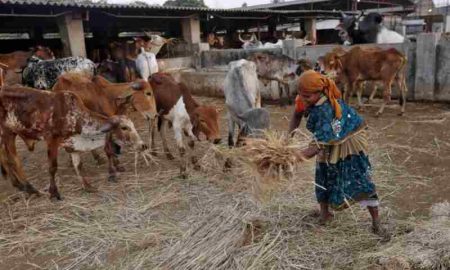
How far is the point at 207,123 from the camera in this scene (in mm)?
5133

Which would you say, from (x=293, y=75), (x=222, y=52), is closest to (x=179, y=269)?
(x=293, y=75)

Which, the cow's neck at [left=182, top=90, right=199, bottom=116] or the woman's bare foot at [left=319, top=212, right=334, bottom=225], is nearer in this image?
the woman's bare foot at [left=319, top=212, right=334, bottom=225]

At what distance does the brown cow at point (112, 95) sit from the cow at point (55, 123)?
605 millimetres

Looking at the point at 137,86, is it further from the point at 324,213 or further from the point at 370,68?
the point at 370,68

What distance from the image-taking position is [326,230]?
11.8 ft

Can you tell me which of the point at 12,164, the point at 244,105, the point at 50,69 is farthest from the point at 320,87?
the point at 50,69

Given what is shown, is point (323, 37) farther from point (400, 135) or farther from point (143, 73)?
point (400, 135)

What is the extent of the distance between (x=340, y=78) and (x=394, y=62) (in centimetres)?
114

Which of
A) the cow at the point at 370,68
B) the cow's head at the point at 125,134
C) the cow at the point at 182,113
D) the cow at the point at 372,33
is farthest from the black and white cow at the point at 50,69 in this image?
the cow at the point at 372,33

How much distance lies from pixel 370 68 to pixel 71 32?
7.18 meters

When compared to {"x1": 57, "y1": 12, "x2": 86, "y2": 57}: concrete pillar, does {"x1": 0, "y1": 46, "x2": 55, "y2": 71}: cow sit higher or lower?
lower

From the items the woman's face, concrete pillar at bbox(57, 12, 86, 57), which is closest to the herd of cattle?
the woman's face

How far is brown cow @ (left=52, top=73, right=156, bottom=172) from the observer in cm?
533

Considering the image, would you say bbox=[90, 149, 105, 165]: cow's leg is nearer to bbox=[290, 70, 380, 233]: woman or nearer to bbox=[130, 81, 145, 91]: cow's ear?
bbox=[130, 81, 145, 91]: cow's ear
